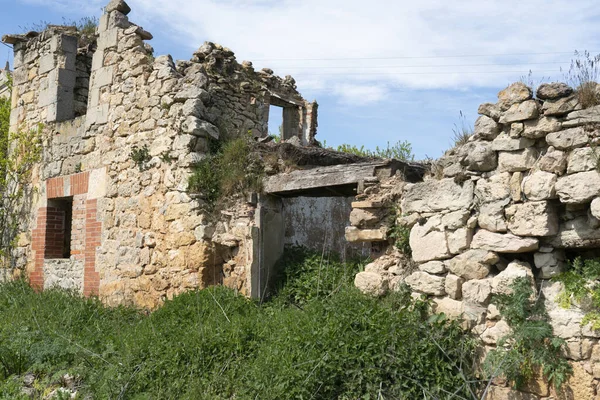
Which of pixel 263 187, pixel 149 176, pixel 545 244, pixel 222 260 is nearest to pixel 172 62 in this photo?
pixel 149 176

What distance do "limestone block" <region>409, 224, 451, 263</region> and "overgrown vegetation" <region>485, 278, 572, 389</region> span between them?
77cm

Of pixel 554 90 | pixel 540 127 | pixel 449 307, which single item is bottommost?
pixel 449 307

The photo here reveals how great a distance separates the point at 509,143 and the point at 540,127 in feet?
1.00

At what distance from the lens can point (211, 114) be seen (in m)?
8.62

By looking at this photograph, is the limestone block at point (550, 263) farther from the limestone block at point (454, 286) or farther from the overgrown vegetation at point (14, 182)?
the overgrown vegetation at point (14, 182)

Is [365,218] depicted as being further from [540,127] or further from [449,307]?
[540,127]

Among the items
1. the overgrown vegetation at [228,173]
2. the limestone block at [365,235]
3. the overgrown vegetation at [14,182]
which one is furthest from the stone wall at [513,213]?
the overgrown vegetation at [14,182]

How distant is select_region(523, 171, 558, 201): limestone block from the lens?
17.1 feet

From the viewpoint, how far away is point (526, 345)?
5.15 m

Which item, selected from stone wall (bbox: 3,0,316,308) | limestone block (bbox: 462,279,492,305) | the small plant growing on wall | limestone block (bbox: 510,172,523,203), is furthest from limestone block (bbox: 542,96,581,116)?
the small plant growing on wall

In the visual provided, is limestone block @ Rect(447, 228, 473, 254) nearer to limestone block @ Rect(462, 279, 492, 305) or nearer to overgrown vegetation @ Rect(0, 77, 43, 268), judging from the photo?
limestone block @ Rect(462, 279, 492, 305)

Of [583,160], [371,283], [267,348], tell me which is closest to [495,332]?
[371,283]

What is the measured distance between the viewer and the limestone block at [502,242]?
17.6 feet

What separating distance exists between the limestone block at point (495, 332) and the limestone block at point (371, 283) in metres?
1.23
